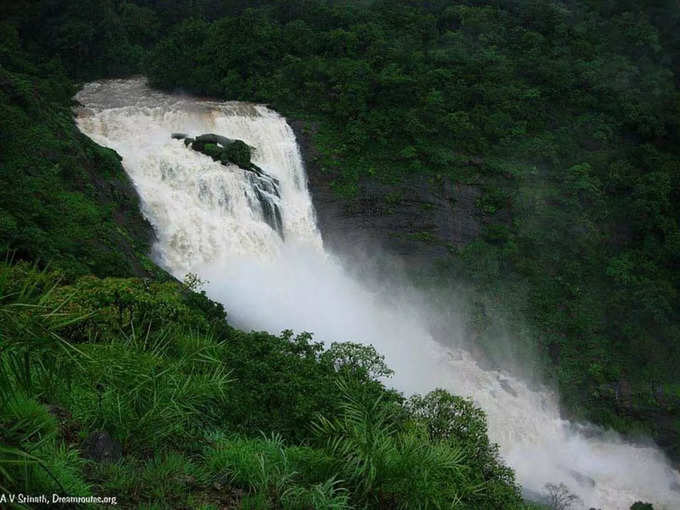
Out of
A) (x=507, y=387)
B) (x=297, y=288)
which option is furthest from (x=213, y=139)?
(x=507, y=387)

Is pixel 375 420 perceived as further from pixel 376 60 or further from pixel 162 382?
pixel 376 60

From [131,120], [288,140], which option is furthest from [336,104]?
[131,120]

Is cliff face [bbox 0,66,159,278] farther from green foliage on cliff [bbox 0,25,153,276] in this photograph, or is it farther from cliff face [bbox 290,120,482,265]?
cliff face [bbox 290,120,482,265]

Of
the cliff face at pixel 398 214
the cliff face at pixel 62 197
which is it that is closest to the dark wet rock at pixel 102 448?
the cliff face at pixel 62 197

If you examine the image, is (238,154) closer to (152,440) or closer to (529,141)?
(529,141)

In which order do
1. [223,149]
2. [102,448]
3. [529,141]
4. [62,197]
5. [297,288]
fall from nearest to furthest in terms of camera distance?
[102,448]
[62,197]
[297,288]
[223,149]
[529,141]

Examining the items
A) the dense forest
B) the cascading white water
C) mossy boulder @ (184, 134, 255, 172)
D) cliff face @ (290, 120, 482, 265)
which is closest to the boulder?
mossy boulder @ (184, 134, 255, 172)
